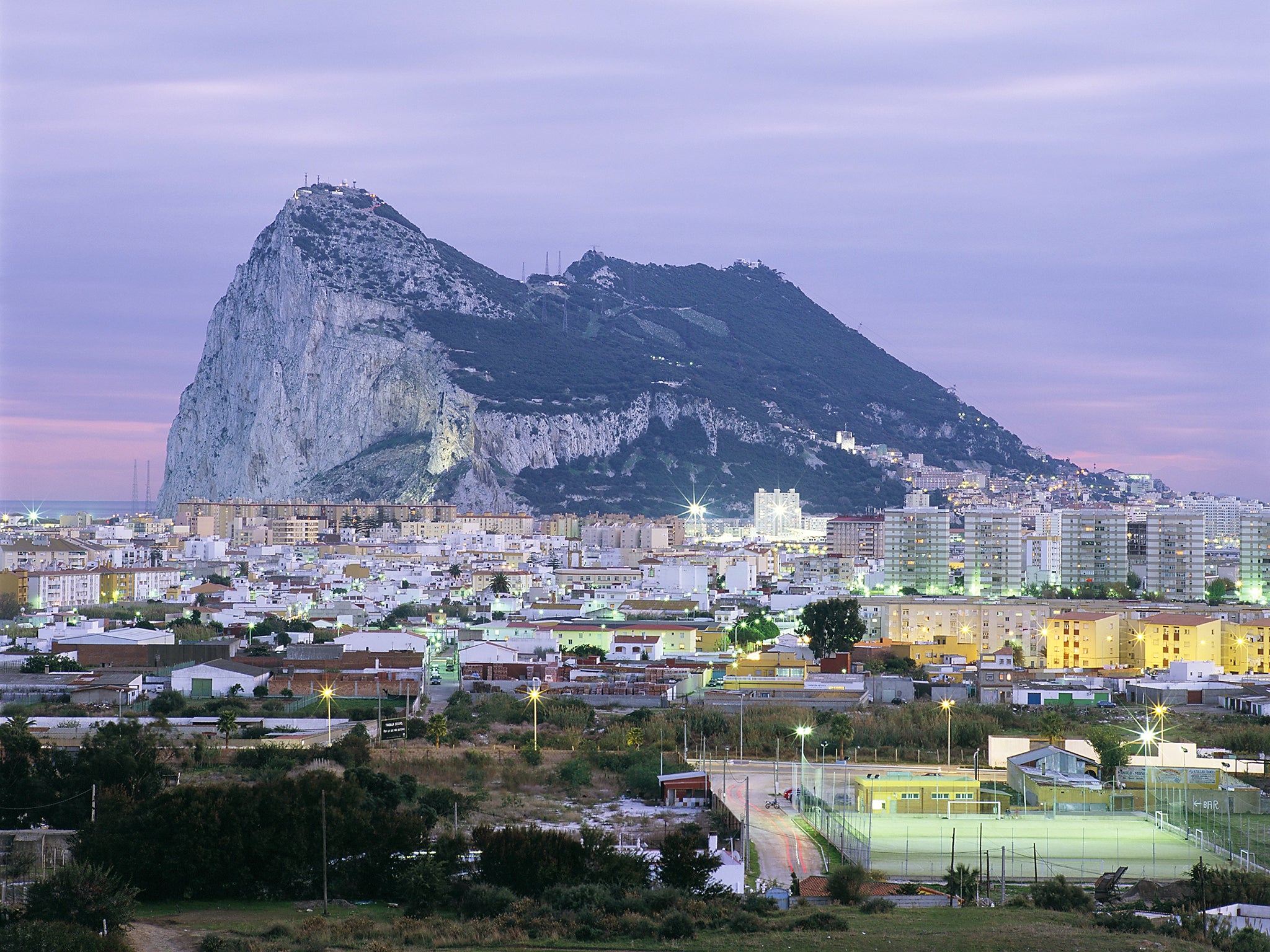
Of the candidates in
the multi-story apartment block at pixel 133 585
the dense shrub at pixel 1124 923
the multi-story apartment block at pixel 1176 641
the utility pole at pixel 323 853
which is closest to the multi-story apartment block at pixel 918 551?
the multi-story apartment block at pixel 1176 641

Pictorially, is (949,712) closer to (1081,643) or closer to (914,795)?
(914,795)

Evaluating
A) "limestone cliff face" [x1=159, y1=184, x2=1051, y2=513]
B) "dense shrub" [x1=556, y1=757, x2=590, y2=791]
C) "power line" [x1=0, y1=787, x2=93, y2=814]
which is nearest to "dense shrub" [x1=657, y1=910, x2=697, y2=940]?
"power line" [x1=0, y1=787, x2=93, y2=814]

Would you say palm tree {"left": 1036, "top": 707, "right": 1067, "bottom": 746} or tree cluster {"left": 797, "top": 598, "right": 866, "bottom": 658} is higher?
tree cluster {"left": 797, "top": 598, "right": 866, "bottom": 658}

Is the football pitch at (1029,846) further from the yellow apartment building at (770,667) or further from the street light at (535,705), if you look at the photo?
the yellow apartment building at (770,667)

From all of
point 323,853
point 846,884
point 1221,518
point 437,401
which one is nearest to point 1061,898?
point 846,884

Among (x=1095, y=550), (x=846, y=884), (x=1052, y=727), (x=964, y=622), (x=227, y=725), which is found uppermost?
(x=1095, y=550)

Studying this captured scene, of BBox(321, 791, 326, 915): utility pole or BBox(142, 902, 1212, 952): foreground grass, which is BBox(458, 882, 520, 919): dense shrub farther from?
BBox(321, 791, 326, 915): utility pole
